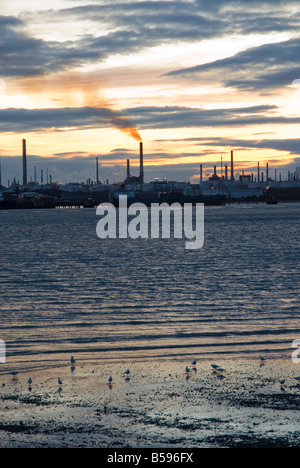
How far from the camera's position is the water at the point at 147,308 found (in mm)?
14195

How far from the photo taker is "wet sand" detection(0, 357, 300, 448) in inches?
338

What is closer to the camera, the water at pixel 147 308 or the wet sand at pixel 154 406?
the wet sand at pixel 154 406

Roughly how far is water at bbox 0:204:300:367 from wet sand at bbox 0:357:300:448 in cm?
120

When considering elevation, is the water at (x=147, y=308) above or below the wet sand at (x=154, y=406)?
below

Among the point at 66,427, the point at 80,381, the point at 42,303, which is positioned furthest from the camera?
the point at 42,303

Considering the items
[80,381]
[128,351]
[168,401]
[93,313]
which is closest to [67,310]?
[93,313]

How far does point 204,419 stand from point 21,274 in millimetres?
24230

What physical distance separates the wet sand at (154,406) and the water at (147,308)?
1204 mm

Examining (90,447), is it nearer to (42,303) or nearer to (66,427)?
(66,427)

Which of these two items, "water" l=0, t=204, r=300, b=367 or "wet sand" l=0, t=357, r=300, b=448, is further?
"water" l=0, t=204, r=300, b=367

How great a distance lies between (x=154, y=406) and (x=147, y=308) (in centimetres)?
1029

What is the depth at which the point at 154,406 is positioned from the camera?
9953 millimetres

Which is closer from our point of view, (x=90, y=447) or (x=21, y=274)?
(x=90, y=447)
